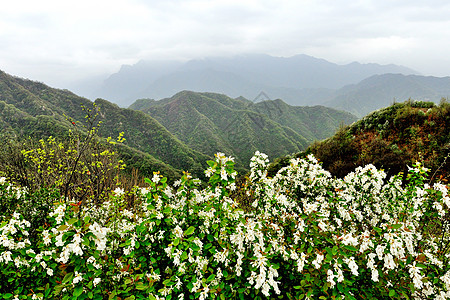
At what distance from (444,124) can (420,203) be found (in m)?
13.8

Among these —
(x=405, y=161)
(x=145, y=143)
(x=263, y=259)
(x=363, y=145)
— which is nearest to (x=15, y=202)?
(x=263, y=259)

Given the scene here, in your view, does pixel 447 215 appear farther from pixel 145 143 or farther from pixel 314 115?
pixel 314 115

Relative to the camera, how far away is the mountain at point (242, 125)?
283ft

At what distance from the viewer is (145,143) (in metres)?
64.0

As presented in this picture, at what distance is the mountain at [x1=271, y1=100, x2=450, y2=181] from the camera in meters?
11.5

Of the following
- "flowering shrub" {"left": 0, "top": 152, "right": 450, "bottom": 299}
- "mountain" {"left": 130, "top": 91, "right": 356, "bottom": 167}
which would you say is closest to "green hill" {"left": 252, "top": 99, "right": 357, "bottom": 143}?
"mountain" {"left": 130, "top": 91, "right": 356, "bottom": 167}

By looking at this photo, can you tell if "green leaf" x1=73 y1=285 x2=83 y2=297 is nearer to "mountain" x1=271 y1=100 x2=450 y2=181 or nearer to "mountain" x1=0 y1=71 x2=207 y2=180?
"mountain" x1=271 y1=100 x2=450 y2=181

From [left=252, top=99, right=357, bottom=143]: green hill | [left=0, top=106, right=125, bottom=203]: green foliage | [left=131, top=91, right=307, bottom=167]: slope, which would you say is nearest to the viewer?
[left=0, top=106, right=125, bottom=203]: green foliage

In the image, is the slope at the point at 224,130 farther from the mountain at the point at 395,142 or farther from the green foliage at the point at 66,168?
the green foliage at the point at 66,168

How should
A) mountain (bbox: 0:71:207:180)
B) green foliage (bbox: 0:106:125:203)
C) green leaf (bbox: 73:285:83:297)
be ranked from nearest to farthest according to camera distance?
green leaf (bbox: 73:285:83:297) < green foliage (bbox: 0:106:125:203) < mountain (bbox: 0:71:207:180)

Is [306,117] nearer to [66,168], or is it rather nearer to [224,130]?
[224,130]

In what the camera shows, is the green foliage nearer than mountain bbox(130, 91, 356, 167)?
Yes

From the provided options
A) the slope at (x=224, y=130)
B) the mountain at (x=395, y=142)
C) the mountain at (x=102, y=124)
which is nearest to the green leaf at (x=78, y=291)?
the mountain at (x=395, y=142)

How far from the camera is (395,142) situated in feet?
43.7
